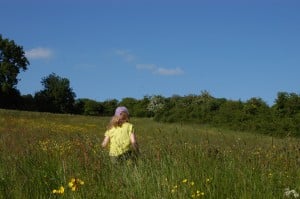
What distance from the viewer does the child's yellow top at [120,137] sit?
991 centimetres

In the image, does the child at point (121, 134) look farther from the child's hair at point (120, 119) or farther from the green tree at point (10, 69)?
the green tree at point (10, 69)

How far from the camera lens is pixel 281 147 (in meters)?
7.37

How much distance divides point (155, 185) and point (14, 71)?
3666 inches

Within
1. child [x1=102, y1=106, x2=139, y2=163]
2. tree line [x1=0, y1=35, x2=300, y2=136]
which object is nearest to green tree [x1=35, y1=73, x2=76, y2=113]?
tree line [x1=0, y1=35, x2=300, y2=136]

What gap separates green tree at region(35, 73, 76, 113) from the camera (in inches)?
3937

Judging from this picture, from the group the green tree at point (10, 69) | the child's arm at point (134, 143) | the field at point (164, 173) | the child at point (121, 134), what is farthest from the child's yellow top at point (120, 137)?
the green tree at point (10, 69)

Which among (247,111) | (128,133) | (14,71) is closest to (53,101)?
(14,71)

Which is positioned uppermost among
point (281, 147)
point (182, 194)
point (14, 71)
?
point (14, 71)

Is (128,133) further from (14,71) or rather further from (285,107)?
(14,71)

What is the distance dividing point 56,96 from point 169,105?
49.8m

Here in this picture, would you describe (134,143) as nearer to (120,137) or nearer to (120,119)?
(120,137)

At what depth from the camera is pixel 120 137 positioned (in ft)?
33.9

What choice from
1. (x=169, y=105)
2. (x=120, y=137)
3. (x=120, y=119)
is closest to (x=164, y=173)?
(x=120, y=137)

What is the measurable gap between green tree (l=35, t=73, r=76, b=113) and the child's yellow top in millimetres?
88231
